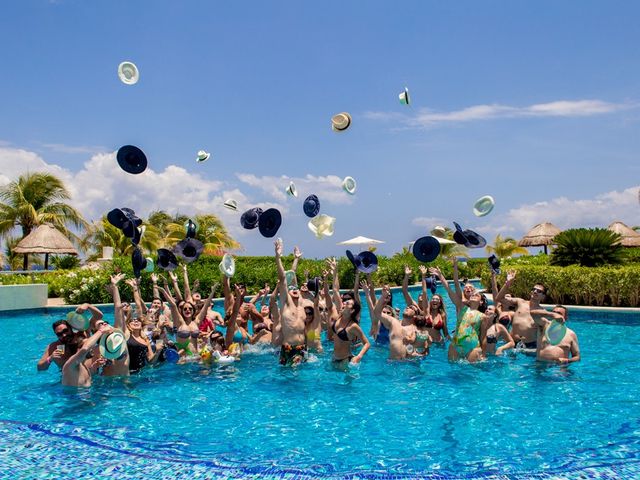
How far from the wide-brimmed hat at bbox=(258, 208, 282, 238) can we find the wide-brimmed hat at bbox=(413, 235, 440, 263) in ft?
8.01

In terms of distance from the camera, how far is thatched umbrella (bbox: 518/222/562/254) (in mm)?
40969

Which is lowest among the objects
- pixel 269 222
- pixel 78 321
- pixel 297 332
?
pixel 297 332

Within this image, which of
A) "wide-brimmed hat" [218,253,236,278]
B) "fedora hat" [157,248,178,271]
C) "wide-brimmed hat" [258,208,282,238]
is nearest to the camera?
"wide-brimmed hat" [218,253,236,278]

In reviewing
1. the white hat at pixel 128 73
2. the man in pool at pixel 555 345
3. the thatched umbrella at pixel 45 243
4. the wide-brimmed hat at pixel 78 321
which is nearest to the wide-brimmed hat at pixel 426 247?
the man in pool at pixel 555 345

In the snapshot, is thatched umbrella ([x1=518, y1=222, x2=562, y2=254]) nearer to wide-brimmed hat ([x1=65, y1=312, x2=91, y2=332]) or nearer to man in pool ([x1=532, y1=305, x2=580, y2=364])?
man in pool ([x1=532, y1=305, x2=580, y2=364])

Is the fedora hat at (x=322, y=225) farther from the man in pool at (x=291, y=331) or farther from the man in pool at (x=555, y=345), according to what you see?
the man in pool at (x=555, y=345)

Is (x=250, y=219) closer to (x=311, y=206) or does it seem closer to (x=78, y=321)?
(x=311, y=206)

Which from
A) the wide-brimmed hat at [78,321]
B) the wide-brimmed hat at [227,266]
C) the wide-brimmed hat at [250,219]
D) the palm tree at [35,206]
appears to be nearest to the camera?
the wide-brimmed hat at [78,321]

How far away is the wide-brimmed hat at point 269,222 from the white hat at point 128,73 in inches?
149

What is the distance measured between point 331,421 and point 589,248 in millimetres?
16235

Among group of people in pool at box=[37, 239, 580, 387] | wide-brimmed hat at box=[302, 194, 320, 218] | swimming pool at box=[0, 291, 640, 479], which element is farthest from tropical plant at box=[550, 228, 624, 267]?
wide-brimmed hat at box=[302, 194, 320, 218]

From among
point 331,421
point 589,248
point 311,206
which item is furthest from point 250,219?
point 589,248

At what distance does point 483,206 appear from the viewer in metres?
11.5

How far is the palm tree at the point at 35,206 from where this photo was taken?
3656 centimetres
